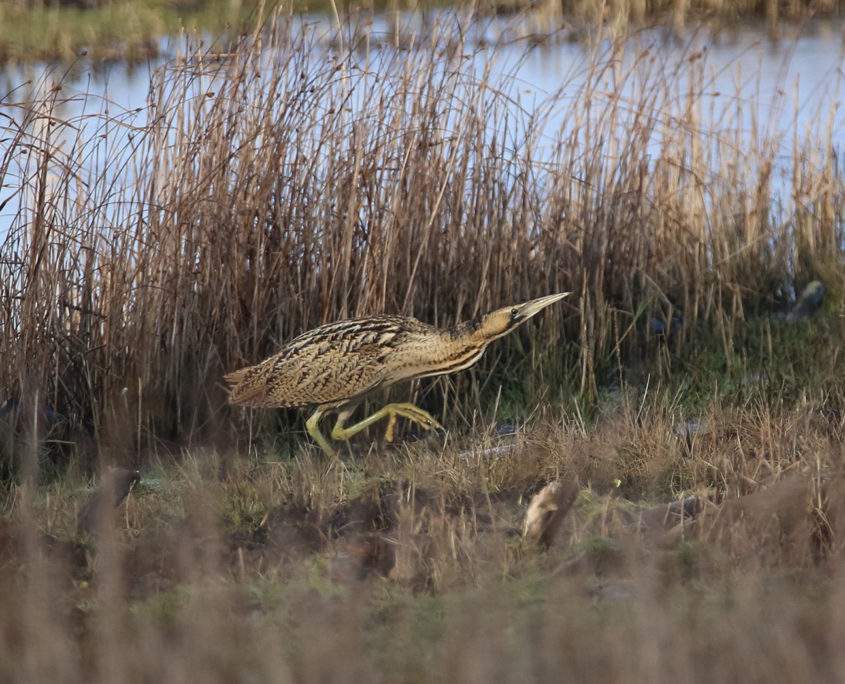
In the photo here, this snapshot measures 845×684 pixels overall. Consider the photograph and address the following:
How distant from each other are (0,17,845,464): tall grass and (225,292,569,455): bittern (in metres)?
0.53

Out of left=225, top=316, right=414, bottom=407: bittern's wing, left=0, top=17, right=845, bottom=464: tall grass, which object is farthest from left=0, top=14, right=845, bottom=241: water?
left=225, top=316, right=414, bottom=407: bittern's wing

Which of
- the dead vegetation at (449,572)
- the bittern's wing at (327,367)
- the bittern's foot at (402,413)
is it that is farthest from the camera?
the bittern's foot at (402,413)

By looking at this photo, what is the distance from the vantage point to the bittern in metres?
4.21

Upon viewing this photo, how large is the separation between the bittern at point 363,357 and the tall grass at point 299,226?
0.53 m

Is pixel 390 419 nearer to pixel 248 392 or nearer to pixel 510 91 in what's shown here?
pixel 248 392

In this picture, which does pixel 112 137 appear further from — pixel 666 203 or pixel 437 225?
pixel 666 203

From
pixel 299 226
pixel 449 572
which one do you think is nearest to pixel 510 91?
pixel 299 226

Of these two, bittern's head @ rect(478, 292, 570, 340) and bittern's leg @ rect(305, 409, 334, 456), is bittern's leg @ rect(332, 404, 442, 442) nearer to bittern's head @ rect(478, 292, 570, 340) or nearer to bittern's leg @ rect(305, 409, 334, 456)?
bittern's leg @ rect(305, 409, 334, 456)

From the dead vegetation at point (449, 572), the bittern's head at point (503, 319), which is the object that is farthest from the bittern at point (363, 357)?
the dead vegetation at point (449, 572)

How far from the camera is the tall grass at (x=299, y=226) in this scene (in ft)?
15.5

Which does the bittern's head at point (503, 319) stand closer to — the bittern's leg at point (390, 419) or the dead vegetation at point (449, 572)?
the bittern's leg at point (390, 419)

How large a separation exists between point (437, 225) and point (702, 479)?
6.69ft

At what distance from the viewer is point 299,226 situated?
4.96m

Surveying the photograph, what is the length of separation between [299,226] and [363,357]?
3.12 feet
